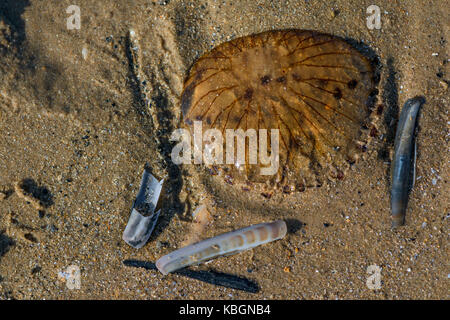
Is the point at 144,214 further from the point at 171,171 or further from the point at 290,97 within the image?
the point at 290,97

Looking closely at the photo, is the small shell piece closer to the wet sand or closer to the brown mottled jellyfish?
the wet sand

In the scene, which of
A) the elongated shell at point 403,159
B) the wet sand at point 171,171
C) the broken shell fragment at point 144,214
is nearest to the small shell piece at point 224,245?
the wet sand at point 171,171

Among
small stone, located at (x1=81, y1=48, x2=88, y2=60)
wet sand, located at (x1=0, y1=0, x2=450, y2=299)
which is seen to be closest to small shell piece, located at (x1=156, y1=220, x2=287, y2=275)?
wet sand, located at (x1=0, y1=0, x2=450, y2=299)

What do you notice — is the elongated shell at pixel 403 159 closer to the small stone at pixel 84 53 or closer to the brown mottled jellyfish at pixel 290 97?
the brown mottled jellyfish at pixel 290 97

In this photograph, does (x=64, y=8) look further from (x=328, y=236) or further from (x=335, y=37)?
(x=328, y=236)

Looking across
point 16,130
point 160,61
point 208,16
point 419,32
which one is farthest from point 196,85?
point 419,32
